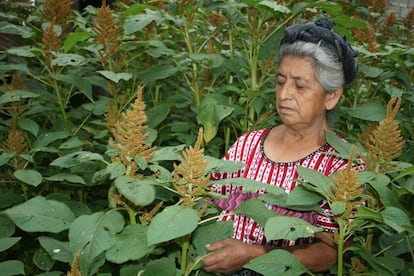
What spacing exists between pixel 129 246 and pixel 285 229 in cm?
36

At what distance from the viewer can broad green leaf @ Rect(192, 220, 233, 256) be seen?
1534mm

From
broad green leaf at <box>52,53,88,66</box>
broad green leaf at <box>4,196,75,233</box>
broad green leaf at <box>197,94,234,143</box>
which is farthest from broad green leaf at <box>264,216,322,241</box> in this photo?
broad green leaf at <box>52,53,88,66</box>

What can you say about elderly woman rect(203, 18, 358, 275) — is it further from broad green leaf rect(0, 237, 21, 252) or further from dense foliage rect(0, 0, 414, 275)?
broad green leaf rect(0, 237, 21, 252)

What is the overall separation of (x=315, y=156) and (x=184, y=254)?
72cm

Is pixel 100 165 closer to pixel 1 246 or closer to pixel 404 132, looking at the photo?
pixel 1 246

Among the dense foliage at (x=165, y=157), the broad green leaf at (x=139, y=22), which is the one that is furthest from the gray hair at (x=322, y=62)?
the broad green leaf at (x=139, y=22)

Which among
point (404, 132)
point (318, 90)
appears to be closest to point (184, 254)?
point (318, 90)

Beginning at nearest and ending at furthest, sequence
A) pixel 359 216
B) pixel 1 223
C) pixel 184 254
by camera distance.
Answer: pixel 359 216, pixel 184 254, pixel 1 223

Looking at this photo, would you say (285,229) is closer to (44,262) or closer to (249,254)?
(249,254)

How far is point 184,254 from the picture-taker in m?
1.50

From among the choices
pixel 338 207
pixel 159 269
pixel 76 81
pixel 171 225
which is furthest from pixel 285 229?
pixel 76 81

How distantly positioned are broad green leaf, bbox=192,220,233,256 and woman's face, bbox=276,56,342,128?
1.94ft

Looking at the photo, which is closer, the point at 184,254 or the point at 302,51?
the point at 184,254

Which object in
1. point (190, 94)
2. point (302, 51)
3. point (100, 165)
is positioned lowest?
point (190, 94)
